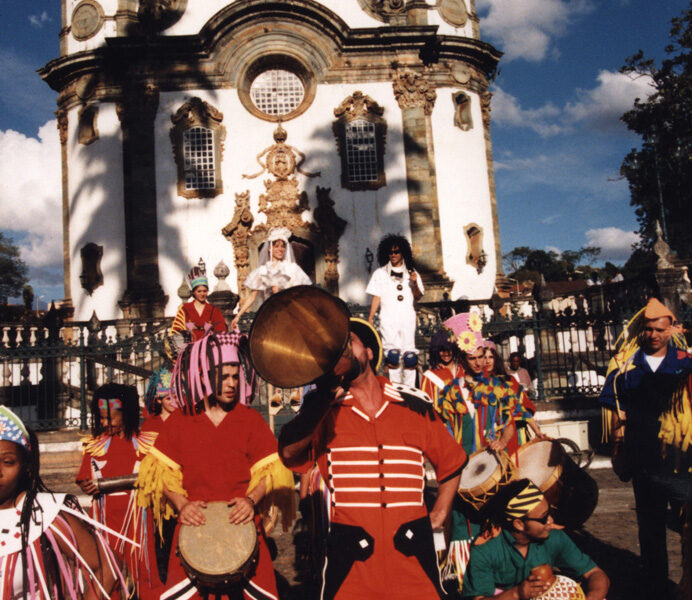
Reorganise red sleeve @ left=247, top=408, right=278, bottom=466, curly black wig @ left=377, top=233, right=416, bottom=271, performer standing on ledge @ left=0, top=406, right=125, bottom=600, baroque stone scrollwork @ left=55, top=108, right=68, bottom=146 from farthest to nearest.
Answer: baroque stone scrollwork @ left=55, top=108, right=68, bottom=146, curly black wig @ left=377, top=233, right=416, bottom=271, red sleeve @ left=247, top=408, right=278, bottom=466, performer standing on ledge @ left=0, top=406, right=125, bottom=600

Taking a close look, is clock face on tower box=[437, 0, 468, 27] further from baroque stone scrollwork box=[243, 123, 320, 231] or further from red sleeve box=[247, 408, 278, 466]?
red sleeve box=[247, 408, 278, 466]

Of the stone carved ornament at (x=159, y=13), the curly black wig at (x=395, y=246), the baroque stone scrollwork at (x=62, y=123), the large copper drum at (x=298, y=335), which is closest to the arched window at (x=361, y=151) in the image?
the stone carved ornament at (x=159, y=13)

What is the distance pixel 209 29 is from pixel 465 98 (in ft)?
27.5

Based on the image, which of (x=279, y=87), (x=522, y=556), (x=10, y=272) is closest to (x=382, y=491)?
(x=522, y=556)

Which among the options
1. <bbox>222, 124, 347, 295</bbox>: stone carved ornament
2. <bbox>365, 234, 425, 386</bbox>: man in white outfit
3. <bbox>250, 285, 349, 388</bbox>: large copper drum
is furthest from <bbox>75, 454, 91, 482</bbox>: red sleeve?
<bbox>222, 124, 347, 295</bbox>: stone carved ornament

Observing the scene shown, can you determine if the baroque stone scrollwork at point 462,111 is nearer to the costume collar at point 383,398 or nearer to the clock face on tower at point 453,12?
the clock face on tower at point 453,12

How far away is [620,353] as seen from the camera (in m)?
5.47

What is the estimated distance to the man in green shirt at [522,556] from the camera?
3.87 metres

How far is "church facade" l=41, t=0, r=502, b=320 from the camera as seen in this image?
2166 centimetres

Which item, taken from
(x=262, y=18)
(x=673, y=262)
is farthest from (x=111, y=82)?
(x=673, y=262)

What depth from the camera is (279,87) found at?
22.5 meters

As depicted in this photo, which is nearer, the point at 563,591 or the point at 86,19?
the point at 563,591

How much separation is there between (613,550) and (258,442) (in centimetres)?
400

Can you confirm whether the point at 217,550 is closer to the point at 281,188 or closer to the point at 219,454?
the point at 219,454
